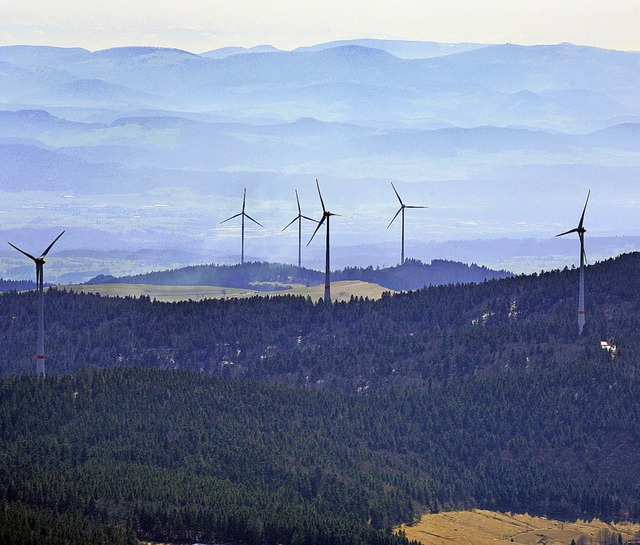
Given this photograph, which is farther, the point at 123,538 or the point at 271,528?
the point at 271,528

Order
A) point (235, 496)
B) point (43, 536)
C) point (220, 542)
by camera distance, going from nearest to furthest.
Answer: point (43, 536) < point (220, 542) < point (235, 496)

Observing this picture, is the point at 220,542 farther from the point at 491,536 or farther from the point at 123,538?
the point at 491,536

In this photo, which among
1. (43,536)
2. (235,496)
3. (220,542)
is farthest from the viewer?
(235,496)

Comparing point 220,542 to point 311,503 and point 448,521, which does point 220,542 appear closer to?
point 311,503

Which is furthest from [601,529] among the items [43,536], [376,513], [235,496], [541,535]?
[43,536]

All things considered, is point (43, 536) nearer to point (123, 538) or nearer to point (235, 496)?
point (123, 538)

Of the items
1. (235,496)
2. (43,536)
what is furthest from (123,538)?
(235,496)

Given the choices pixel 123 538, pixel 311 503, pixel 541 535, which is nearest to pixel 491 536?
pixel 541 535

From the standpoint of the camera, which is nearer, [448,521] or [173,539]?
[173,539]
